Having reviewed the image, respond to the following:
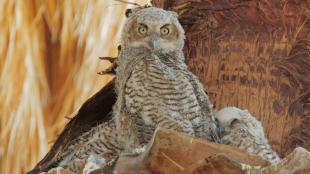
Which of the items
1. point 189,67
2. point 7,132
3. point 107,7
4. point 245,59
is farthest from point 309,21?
point 7,132

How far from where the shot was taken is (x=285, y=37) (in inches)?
105

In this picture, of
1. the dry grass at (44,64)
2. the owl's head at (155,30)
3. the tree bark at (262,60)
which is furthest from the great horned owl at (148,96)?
the dry grass at (44,64)

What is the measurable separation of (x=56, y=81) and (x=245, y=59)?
1.59 metres

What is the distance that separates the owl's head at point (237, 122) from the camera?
254 cm

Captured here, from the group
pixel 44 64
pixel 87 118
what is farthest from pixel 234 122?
pixel 44 64

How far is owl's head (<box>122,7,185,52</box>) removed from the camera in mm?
2656

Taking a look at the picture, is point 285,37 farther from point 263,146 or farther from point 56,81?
point 56,81

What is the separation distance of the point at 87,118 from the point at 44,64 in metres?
1.24

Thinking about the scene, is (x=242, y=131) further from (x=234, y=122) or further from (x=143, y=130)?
(x=143, y=130)

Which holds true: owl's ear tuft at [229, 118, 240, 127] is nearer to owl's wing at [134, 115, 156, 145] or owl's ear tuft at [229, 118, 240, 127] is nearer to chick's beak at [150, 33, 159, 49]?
owl's wing at [134, 115, 156, 145]

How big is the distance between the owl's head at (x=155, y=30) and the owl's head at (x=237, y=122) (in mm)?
308

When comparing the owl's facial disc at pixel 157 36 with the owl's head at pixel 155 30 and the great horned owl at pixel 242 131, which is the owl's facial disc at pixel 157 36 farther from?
the great horned owl at pixel 242 131

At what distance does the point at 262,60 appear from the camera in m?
2.69

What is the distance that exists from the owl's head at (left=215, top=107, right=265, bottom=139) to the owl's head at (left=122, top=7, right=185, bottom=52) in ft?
1.01
